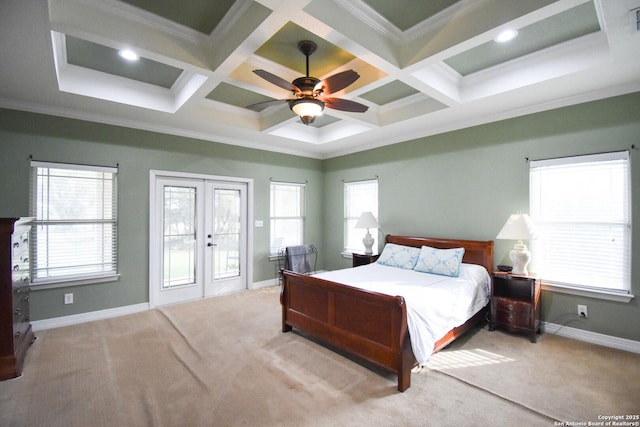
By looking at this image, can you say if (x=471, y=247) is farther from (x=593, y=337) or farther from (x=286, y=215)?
(x=286, y=215)

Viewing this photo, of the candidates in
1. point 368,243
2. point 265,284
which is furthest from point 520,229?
point 265,284

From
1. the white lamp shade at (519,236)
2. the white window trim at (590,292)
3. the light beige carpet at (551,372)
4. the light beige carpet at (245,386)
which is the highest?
the white lamp shade at (519,236)

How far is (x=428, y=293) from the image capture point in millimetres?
2904

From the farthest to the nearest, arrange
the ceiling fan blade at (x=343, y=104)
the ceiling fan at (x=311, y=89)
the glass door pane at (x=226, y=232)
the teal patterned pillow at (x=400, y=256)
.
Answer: the glass door pane at (x=226, y=232), the teal patterned pillow at (x=400, y=256), the ceiling fan blade at (x=343, y=104), the ceiling fan at (x=311, y=89)

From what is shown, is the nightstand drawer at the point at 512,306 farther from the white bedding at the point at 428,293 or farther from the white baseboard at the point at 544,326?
the white baseboard at the point at 544,326

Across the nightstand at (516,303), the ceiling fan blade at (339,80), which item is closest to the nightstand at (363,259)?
the nightstand at (516,303)

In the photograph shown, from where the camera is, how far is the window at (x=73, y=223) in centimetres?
356

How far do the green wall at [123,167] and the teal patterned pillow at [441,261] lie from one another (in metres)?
2.90

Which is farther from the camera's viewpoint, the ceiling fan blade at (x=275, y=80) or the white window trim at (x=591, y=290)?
the white window trim at (x=591, y=290)

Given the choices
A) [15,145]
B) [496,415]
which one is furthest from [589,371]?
[15,145]

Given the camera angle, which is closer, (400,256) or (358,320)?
(358,320)

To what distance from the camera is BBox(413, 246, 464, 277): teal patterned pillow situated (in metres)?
3.63

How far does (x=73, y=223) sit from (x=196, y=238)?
5.07ft

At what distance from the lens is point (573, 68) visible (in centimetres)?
275
